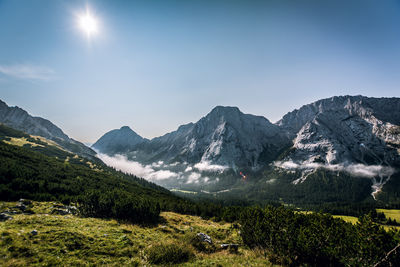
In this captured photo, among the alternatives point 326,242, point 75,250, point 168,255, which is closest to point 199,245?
point 168,255

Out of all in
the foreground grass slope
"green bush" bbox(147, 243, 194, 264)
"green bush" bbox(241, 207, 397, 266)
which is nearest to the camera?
the foreground grass slope

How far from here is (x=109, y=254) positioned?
2145 cm

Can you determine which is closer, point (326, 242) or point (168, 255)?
point (168, 255)

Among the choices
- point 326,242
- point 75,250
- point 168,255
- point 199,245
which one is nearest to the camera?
point 75,250

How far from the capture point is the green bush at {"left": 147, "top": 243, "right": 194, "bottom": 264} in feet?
67.7

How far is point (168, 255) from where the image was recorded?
2127 cm

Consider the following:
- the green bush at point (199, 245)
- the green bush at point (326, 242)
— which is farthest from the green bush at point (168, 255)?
the green bush at point (326, 242)

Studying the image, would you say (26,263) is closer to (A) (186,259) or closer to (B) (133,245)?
(B) (133,245)

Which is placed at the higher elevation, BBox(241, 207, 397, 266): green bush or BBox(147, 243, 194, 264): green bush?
BBox(241, 207, 397, 266): green bush

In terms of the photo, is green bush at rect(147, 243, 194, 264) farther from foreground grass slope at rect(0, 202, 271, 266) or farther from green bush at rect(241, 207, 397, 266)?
green bush at rect(241, 207, 397, 266)

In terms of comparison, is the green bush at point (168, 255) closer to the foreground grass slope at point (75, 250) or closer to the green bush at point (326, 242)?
the foreground grass slope at point (75, 250)

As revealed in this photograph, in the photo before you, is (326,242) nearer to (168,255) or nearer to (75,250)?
(168,255)

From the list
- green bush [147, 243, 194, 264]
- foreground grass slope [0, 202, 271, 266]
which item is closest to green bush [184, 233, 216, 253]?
foreground grass slope [0, 202, 271, 266]

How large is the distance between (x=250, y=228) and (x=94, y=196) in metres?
42.3
